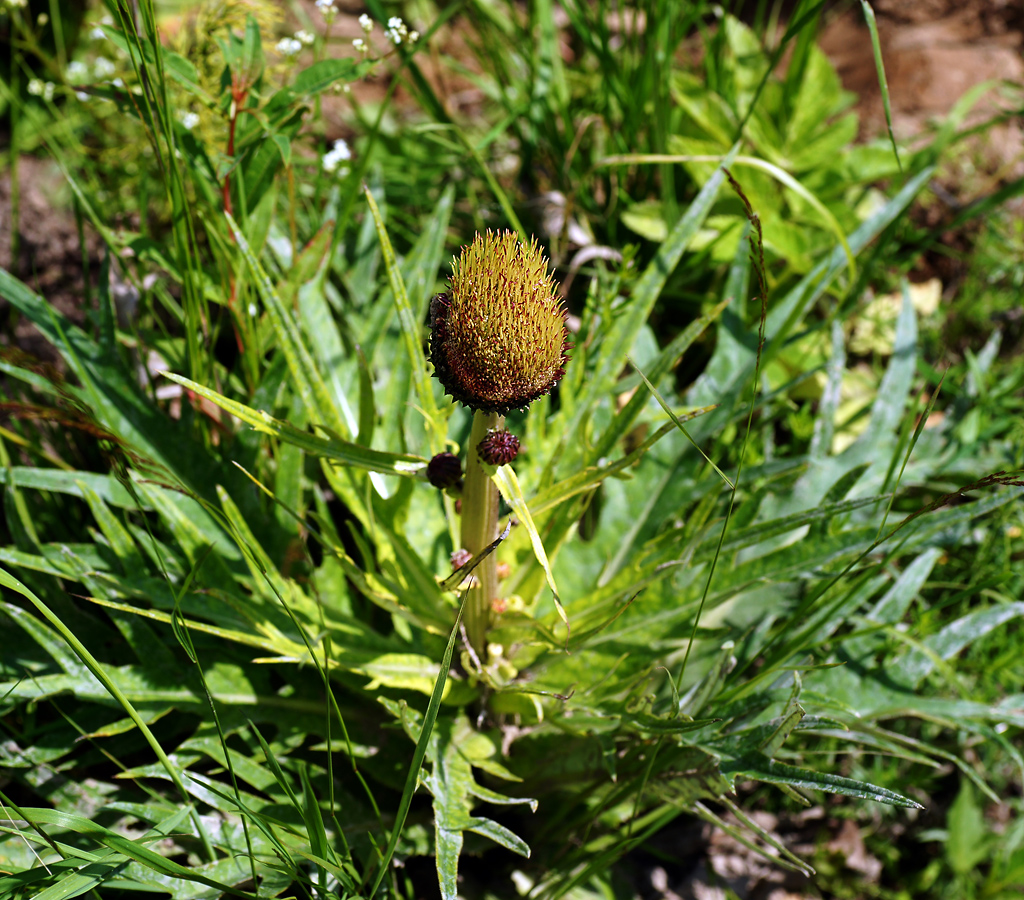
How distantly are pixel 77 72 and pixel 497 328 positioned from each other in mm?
2259

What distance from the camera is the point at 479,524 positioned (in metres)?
1.30

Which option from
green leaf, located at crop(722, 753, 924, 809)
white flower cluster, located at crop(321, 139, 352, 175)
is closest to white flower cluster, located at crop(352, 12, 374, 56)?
white flower cluster, located at crop(321, 139, 352, 175)

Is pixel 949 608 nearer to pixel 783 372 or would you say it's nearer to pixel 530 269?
pixel 783 372

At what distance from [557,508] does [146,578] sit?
2.64 feet

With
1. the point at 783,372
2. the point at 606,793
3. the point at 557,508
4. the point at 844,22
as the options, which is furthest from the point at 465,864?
the point at 844,22

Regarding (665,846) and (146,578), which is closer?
(146,578)

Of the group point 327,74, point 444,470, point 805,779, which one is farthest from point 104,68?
point 805,779

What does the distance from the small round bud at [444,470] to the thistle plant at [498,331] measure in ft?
0.45

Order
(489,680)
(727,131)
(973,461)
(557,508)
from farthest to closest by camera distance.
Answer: (727,131) < (973,461) < (557,508) < (489,680)

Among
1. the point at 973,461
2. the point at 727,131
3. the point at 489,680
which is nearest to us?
the point at 489,680

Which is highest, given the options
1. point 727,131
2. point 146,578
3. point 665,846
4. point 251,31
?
point 251,31

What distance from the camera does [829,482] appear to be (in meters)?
1.97

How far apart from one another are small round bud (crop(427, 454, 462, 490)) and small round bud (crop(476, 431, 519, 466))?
0.12m

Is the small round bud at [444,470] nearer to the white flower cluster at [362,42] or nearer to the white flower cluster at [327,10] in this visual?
the white flower cluster at [362,42]
